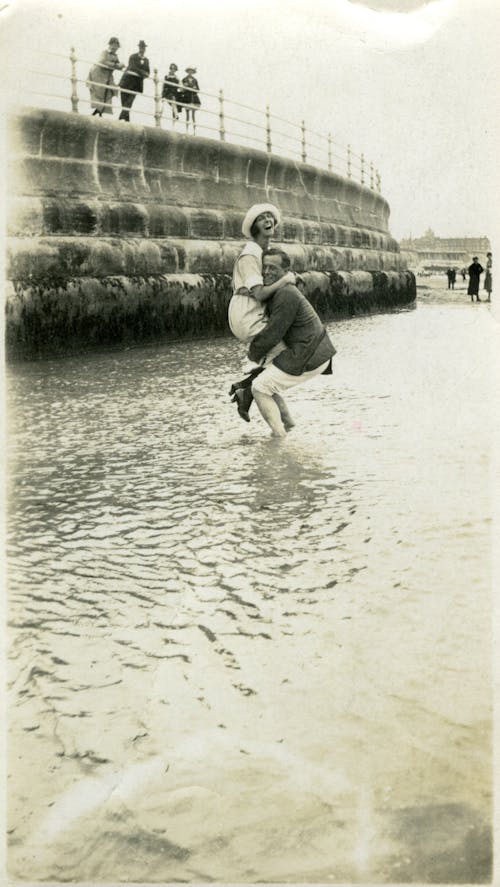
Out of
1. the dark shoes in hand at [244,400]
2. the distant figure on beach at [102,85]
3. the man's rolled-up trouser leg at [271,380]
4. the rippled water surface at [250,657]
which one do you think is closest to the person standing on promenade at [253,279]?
the man's rolled-up trouser leg at [271,380]

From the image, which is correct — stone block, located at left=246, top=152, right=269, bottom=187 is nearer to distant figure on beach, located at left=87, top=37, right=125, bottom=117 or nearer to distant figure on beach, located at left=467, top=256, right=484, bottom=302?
distant figure on beach, located at left=87, top=37, right=125, bottom=117

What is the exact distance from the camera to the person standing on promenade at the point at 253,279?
4645 mm

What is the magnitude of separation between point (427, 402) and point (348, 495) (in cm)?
246

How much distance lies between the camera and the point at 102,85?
6.66 meters

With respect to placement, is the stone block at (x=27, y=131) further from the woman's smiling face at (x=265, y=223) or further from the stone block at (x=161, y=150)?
the woman's smiling face at (x=265, y=223)

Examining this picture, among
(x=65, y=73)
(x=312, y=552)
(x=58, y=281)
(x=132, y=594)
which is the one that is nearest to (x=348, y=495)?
(x=312, y=552)

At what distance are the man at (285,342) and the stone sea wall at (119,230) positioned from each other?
352cm

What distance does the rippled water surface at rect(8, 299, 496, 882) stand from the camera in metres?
1.60

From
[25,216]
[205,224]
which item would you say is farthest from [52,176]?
[205,224]

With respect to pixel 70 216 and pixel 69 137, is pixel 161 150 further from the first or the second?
pixel 70 216

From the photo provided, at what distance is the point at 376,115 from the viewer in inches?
187

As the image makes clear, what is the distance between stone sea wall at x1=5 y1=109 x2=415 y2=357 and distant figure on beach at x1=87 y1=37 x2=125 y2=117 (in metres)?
0.27

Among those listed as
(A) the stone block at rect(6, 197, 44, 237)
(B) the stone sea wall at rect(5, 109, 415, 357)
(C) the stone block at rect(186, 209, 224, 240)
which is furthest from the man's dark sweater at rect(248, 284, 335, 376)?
(C) the stone block at rect(186, 209, 224, 240)

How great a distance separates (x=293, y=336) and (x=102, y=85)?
3075 millimetres
